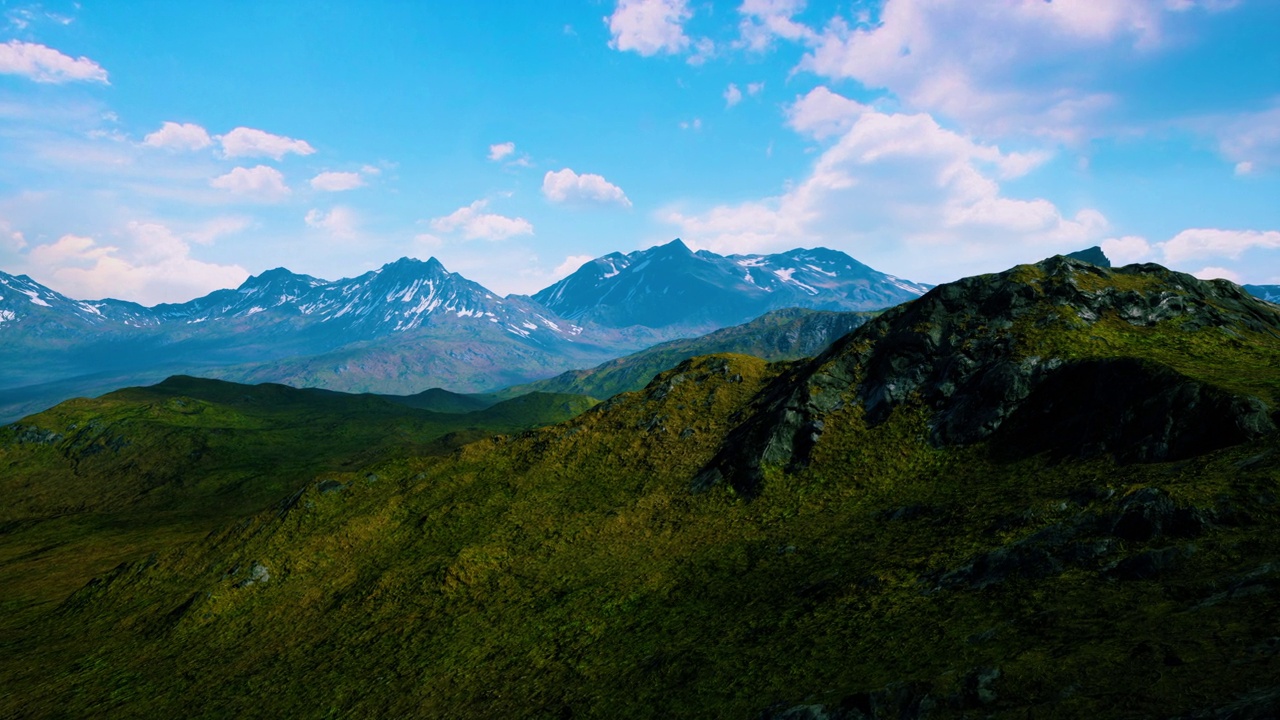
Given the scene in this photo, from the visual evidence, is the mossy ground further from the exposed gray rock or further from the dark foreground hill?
the exposed gray rock

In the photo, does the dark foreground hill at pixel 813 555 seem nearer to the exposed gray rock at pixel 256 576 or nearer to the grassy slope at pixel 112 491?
the exposed gray rock at pixel 256 576

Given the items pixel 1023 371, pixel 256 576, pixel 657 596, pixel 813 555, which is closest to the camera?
pixel 813 555

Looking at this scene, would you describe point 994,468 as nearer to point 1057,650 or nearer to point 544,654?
point 1057,650

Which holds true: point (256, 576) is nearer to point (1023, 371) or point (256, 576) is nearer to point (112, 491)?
point (1023, 371)

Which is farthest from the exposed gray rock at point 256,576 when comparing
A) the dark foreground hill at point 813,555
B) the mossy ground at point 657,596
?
the mossy ground at point 657,596

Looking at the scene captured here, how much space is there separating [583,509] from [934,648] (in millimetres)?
31766

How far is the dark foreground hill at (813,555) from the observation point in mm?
19234

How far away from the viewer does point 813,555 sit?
1339 inches

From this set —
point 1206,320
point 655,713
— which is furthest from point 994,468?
point 655,713

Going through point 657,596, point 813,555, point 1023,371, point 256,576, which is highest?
point 1023,371

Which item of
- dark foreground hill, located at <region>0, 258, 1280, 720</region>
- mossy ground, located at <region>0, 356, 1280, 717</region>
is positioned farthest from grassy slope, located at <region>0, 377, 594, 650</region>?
dark foreground hill, located at <region>0, 258, 1280, 720</region>

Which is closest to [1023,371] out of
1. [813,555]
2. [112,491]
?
[813,555]

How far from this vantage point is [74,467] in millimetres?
179875

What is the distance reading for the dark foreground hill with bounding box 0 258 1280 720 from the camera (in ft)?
63.1
